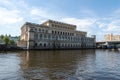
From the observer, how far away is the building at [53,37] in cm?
9288

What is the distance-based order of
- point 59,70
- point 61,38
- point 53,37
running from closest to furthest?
point 59,70
point 53,37
point 61,38

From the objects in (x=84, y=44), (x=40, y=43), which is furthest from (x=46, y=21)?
(x=84, y=44)

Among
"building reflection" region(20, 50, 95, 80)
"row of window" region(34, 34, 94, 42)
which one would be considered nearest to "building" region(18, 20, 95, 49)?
"row of window" region(34, 34, 94, 42)

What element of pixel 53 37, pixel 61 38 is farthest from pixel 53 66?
pixel 61 38

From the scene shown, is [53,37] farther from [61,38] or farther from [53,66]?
[53,66]

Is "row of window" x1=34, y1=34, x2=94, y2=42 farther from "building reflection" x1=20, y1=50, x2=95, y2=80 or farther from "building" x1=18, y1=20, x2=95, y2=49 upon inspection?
"building reflection" x1=20, y1=50, x2=95, y2=80

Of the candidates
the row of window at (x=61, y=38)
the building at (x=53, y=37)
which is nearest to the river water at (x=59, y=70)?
the building at (x=53, y=37)

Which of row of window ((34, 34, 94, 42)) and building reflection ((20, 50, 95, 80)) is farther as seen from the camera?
row of window ((34, 34, 94, 42))

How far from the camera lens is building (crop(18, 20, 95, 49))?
305ft

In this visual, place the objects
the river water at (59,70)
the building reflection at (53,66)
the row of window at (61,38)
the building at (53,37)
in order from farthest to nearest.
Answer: the row of window at (61,38) → the building at (53,37) → the building reflection at (53,66) → the river water at (59,70)

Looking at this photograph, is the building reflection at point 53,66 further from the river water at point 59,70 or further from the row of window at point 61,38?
the row of window at point 61,38

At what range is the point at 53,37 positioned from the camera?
105312 mm

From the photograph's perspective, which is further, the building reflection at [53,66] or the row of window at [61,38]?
the row of window at [61,38]

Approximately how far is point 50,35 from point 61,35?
10.8 m
